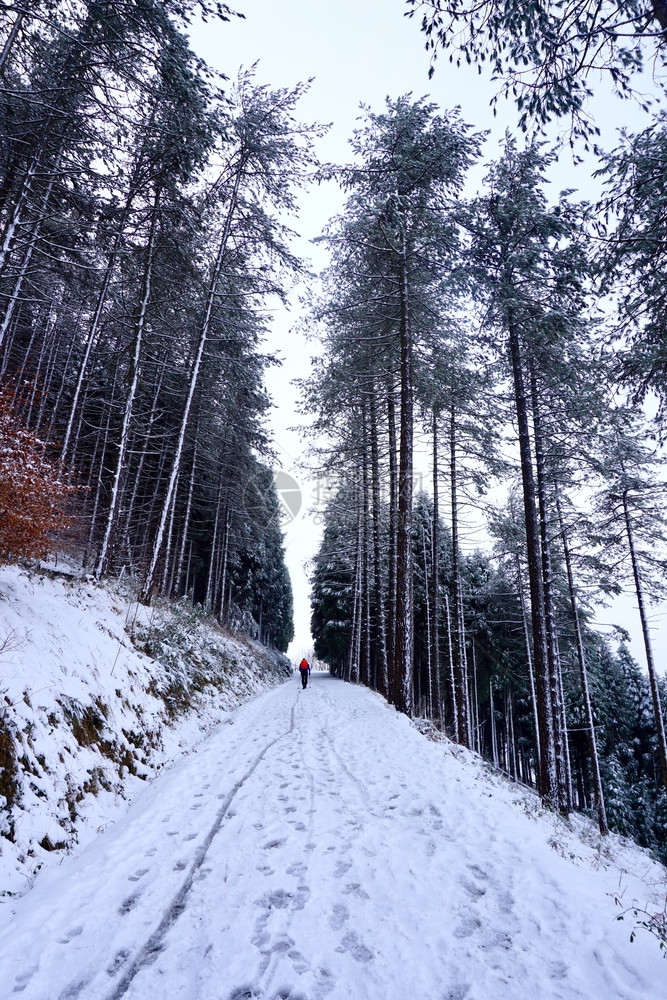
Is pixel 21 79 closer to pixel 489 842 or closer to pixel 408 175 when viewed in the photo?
pixel 408 175

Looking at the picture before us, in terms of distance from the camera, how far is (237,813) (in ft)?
14.8

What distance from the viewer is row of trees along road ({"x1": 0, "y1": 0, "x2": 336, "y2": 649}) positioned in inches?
292

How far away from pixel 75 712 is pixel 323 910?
11.7 feet

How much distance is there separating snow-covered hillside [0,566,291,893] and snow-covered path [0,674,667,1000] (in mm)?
384

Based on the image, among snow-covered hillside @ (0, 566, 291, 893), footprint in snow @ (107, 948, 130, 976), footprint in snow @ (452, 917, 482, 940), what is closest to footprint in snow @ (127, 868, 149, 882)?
snow-covered hillside @ (0, 566, 291, 893)

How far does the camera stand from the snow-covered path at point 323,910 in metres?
2.29

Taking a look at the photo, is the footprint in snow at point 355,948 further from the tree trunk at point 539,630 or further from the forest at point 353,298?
the tree trunk at point 539,630

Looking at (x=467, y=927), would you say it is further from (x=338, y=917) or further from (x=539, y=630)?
(x=539, y=630)

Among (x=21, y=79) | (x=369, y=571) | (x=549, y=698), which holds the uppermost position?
(x=21, y=79)

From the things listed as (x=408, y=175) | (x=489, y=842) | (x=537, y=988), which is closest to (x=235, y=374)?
(x=408, y=175)

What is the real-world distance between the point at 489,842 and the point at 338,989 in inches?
84.7

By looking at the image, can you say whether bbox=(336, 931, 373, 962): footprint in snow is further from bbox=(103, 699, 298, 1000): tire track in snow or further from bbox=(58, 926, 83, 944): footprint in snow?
bbox=(58, 926, 83, 944): footprint in snow

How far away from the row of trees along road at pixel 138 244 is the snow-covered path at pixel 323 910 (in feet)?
12.4

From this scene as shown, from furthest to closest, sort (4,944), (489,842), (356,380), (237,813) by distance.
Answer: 1. (356,380)
2. (237,813)
3. (489,842)
4. (4,944)
